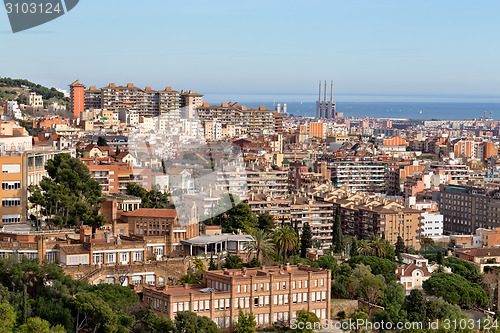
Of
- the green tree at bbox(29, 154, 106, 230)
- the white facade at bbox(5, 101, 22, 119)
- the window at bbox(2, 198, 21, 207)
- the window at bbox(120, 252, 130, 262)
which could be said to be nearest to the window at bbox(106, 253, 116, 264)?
the window at bbox(120, 252, 130, 262)

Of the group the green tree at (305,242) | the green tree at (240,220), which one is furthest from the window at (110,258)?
the green tree at (305,242)

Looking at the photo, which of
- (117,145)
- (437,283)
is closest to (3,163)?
(437,283)

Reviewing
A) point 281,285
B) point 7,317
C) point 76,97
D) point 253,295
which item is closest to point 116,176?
point 281,285

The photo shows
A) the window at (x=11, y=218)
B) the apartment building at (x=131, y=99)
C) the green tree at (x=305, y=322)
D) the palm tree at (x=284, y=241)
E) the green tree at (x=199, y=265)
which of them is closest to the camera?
the green tree at (x=305, y=322)

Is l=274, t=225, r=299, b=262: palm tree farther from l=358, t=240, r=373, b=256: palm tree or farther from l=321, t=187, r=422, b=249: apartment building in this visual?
l=321, t=187, r=422, b=249: apartment building

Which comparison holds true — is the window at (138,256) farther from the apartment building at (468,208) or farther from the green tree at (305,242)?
the apartment building at (468,208)

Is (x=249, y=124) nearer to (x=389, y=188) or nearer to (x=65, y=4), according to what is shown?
(x=389, y=188)
